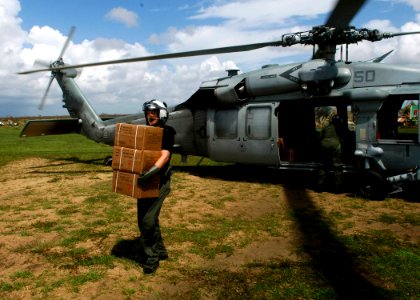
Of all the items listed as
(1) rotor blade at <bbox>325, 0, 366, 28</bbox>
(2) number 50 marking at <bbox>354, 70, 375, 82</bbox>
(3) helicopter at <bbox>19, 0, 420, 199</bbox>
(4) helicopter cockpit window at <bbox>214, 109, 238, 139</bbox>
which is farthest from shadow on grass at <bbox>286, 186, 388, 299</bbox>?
(2) number 50 marking at <bbox>354, 70, 375, 82</bbox>

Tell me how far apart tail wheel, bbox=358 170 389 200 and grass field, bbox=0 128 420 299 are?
207 mm

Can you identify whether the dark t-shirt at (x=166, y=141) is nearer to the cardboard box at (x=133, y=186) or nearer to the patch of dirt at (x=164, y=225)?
the cardboard box at (x=133, y=186)

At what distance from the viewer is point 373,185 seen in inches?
315

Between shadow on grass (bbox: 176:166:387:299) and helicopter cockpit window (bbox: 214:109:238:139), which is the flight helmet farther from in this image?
helicopter cockpit window (bbox: 214:109:238:139)

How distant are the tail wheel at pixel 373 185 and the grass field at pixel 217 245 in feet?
0.68

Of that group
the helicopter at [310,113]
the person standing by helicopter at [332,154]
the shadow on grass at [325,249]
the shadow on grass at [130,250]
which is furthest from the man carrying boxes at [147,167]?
the person standing by helicopter at [332,154]

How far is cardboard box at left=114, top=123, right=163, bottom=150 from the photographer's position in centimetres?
438

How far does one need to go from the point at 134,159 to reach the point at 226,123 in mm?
5994

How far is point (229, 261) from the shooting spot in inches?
193

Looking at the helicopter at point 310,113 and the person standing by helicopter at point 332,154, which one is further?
the person standing by helicopter at point 332,154

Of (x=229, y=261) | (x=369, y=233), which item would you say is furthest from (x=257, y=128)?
(x=229, y=261)

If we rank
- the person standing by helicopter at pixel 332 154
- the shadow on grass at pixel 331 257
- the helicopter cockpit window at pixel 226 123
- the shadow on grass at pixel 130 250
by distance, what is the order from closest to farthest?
the shadow on grass at pixel 331 257, the shadow on grass at pixel 130 250, the person standing by helicopter at pixel 332 154, the helicopter cockpit window at pixel 226 123

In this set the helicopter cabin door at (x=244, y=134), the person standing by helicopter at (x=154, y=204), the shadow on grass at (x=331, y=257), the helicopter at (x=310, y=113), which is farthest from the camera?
the helicopter cabin door at (x=244, y=134)

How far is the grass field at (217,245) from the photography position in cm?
414
